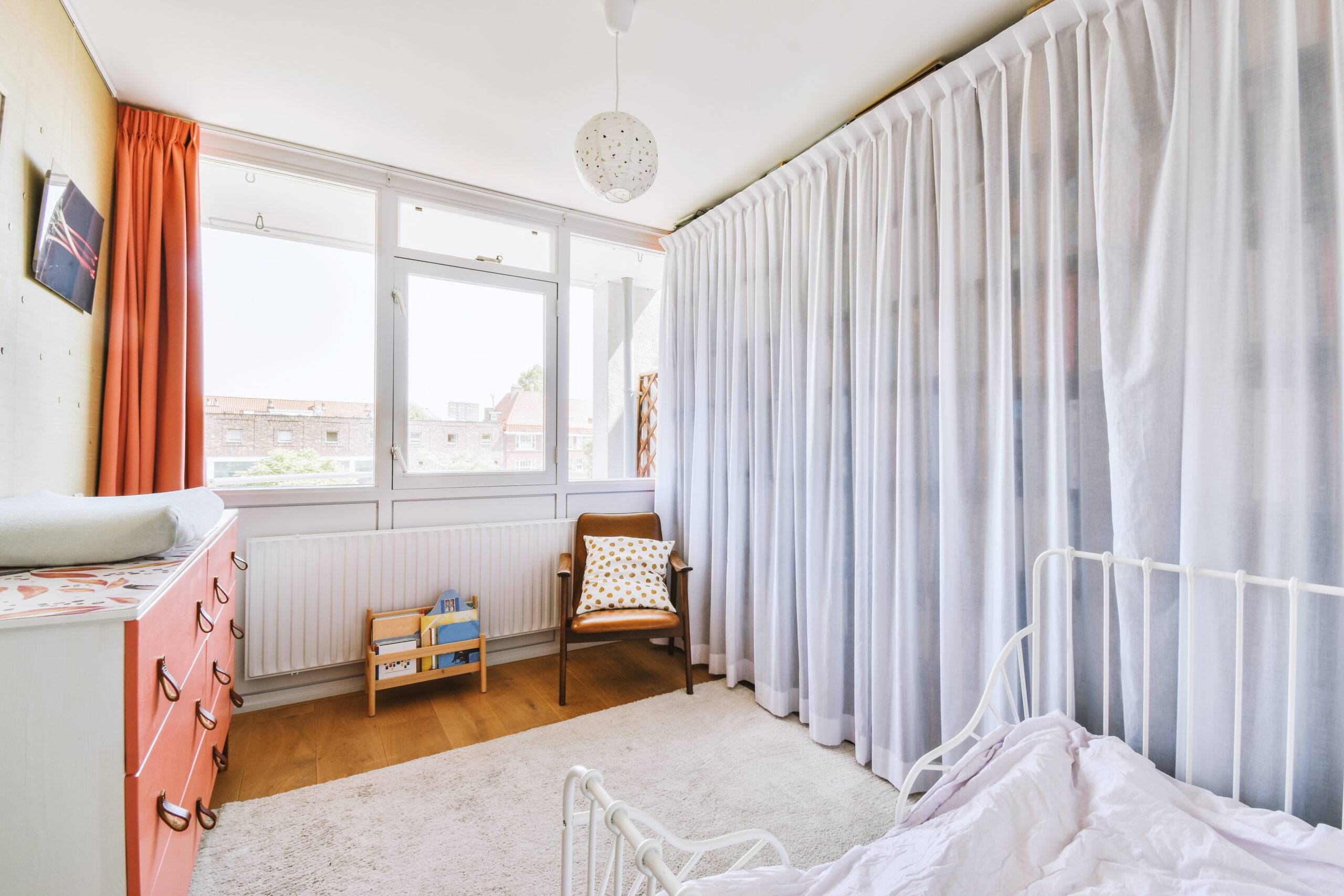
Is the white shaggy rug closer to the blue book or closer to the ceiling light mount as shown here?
the blue book

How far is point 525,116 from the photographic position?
2.40 m

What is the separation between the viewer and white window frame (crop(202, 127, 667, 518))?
2623mm

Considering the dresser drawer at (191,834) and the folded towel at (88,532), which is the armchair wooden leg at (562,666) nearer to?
the dresser drawer at (191,834)

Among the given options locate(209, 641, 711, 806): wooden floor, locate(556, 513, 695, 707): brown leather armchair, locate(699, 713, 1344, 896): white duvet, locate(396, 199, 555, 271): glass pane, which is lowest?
locate(209, 641, 711, 806): wooden floor

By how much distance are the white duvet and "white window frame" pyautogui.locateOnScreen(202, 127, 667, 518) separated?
2.52 metres

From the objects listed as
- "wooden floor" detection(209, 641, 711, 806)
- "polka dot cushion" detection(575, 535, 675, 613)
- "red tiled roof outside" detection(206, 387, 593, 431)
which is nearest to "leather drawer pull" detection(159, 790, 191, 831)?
"wooden floor" detection(209, 641, 711, 806)

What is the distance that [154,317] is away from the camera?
7.59 feet

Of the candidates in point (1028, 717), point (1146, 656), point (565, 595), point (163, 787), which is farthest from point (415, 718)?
point (1146, 656)

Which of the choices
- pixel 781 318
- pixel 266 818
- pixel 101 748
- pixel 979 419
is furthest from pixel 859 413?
pixel 266 818

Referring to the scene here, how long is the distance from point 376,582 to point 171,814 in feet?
5.74

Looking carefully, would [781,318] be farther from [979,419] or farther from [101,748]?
[101,748]

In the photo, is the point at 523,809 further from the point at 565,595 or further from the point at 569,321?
the point at 569,321

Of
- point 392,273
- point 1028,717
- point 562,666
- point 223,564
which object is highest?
point 392,273

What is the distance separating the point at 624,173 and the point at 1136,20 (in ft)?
4.72
